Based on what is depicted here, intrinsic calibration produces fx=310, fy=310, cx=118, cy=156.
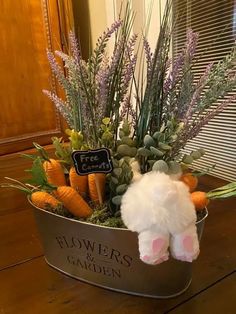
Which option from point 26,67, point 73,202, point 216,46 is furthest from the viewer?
point 26,67

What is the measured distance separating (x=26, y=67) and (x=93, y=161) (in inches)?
68.2

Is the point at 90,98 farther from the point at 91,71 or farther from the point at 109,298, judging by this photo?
the point at 109,298

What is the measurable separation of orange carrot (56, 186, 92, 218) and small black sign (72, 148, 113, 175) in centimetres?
5

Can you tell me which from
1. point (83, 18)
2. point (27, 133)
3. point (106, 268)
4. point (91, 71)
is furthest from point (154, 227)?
point (83, 18)

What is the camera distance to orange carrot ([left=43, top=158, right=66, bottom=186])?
22.3 inches

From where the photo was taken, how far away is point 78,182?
0.56 m

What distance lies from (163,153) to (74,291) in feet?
0.93

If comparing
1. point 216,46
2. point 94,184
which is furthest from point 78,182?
point 216,46

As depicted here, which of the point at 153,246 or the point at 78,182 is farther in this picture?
the point at 78,182

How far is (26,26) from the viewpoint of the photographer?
197cm

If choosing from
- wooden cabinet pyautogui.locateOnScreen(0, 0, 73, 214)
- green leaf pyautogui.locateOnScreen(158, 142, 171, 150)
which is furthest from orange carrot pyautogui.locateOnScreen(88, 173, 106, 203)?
wooden cabinet pyautogui.locateOnScreen(0, 0, 73, 214)

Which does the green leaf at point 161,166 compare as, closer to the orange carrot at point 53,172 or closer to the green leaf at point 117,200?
the green leaf at point 117,200

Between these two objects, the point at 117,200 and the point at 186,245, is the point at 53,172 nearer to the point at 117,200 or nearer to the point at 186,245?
the point at 117,200

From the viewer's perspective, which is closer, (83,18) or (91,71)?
(91,71)
